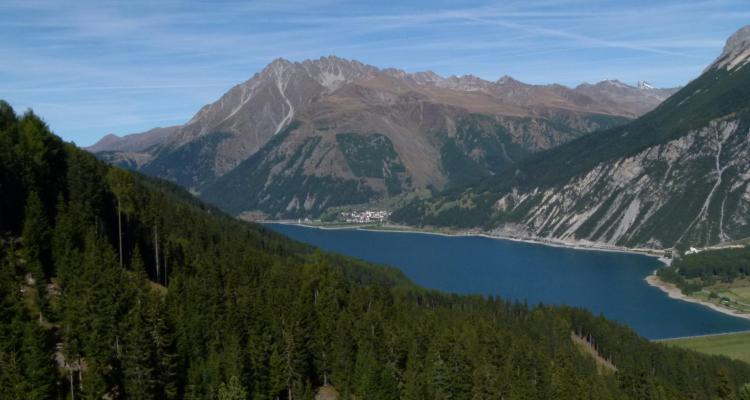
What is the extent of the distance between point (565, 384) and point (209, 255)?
141ft

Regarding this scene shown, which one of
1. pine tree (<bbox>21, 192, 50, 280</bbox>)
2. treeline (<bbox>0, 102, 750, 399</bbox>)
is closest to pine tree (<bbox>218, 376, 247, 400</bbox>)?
treeline (<bbox>0, 102, 750, 399</bbox>)

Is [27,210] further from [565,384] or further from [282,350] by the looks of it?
[565,384]

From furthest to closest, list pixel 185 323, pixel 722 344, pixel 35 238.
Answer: pixel 722 344, pixel 35 238, pixel 185 323

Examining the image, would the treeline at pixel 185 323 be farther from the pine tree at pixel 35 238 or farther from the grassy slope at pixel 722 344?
the grassy slope at pixel 722 344

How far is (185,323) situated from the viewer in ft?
194

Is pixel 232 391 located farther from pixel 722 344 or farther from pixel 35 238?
pixel 722 344

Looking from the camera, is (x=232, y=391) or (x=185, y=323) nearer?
(x=232, y=391)

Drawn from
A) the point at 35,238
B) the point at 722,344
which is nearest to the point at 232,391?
the point at 35,238

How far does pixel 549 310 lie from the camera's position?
13312cm

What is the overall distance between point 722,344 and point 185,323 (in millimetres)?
124617

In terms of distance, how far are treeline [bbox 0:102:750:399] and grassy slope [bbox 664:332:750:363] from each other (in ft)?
137

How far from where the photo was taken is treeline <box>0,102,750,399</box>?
49594 millimetres

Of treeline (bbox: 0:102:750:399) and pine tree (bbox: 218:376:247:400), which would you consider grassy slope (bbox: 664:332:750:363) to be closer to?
treeline (bbox: 0:102:750:399)

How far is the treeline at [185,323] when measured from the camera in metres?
49.6
